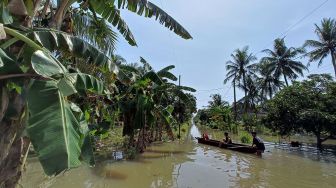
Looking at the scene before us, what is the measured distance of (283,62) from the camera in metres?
39.8

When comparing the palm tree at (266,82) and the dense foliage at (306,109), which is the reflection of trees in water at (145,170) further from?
the palm tree at (266,82)

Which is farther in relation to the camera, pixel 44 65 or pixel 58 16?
pixel 58 16

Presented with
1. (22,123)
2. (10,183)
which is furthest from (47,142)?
(10,183)

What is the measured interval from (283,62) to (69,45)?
37574 mm

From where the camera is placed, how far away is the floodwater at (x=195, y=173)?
1122 cm

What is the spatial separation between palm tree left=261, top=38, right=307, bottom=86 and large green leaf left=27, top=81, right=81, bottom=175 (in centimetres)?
3867

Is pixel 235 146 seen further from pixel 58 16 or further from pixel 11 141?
pixel 11 141

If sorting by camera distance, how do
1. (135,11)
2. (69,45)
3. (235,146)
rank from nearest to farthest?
(69,45), (135,11), (235,146)

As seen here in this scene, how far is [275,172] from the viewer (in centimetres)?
1430

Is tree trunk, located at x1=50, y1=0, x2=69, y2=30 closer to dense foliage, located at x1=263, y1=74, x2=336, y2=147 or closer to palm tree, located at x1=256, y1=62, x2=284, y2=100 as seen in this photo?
dense foliage, located at x1=263, y1=74, x2=336, y2=147

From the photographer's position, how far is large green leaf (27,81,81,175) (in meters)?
3.64

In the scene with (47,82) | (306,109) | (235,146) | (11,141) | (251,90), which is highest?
(251,90)

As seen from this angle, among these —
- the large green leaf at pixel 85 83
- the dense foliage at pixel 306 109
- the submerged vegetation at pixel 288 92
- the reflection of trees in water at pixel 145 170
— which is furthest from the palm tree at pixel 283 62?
the large green leaf at pixel 85 83

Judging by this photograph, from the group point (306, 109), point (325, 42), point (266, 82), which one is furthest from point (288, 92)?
point (266, 82)
